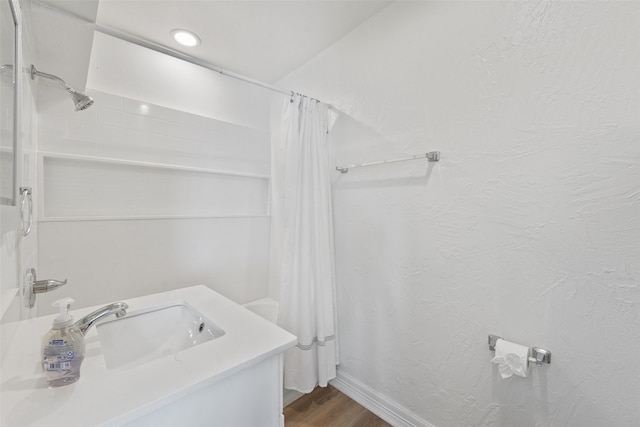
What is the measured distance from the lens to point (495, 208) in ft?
3.75

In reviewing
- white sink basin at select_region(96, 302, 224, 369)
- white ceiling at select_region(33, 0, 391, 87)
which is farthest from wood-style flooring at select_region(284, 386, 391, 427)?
white ceiling at select_region(33, 0, 391, 87)

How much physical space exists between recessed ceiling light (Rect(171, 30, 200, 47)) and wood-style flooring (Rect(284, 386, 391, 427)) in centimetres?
242

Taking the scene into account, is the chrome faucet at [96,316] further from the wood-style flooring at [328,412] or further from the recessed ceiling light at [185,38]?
the recessed ceiling light at [185,38]


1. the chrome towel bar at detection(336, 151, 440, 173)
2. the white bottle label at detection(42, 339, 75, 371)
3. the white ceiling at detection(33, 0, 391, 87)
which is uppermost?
the white ceiling at detection(33, 0, 391, 87)

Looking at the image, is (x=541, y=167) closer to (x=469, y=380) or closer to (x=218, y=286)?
(x=469, y=380)

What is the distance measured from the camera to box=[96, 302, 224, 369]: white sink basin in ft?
3.46

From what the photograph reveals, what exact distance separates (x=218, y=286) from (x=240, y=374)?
1.42m

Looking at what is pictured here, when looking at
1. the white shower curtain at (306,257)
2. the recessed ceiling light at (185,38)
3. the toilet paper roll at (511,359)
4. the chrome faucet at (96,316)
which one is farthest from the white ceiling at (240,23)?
the toilet paper roll at (511,359)

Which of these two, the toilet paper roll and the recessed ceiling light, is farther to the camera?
the recessed ceiling light

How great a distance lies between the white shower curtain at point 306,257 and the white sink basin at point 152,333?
581mm

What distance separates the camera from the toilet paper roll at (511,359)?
1.00m

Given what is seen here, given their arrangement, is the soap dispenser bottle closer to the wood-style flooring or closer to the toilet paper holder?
the wood-style flooring

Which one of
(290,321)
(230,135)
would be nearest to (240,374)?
(290,321)

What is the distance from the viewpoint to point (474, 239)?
3.97 feet
